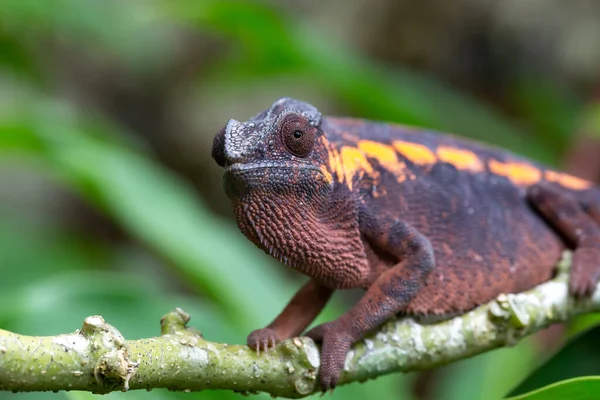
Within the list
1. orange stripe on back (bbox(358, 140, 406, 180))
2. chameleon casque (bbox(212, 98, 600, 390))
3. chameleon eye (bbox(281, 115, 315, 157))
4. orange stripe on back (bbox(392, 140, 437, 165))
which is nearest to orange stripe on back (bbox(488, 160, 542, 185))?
chameleon casque (bbox(212, 98, 600, 390))

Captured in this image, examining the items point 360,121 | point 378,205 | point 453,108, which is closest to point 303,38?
point 453,108


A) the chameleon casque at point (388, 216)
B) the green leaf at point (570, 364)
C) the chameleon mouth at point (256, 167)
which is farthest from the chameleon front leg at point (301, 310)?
the green leaf at point (570, 364)

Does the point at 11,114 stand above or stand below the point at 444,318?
above

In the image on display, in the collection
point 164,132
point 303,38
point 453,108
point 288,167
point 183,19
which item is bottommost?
point 288,167

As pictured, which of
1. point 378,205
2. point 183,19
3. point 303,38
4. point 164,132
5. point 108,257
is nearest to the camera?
point 378,205

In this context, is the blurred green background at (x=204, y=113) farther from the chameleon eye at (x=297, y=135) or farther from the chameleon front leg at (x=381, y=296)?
the chameleon eye at (x=297, y=135)

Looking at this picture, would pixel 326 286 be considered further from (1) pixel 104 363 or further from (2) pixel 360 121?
(1) pixel 104 363

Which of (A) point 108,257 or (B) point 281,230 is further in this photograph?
(A) point 108,257

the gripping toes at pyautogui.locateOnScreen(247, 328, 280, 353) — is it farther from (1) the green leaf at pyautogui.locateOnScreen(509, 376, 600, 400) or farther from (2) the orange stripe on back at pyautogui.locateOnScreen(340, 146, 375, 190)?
(1) the green leaf at pyautogui.locateOnScreen(509, 376, 600, 400)
